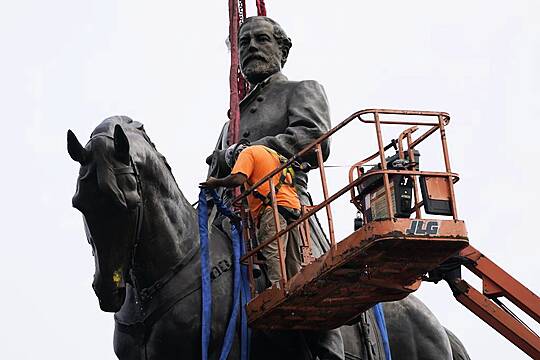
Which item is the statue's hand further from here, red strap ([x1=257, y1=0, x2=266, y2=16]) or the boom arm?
the boom arm

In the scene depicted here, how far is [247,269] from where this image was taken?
13.0m

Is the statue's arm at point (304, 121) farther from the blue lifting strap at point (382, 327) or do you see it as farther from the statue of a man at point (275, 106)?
the blue lifting strap at point (382, 327)

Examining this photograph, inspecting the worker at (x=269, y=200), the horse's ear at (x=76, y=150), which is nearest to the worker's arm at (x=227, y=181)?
the worker at (x=269, y=200)

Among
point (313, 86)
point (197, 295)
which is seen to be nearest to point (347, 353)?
point (197, 295)

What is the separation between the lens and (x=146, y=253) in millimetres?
12688

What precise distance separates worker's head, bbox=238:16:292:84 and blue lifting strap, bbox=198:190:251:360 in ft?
8.09

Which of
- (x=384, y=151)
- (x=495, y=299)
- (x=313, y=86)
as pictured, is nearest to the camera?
(x=384, y=151)

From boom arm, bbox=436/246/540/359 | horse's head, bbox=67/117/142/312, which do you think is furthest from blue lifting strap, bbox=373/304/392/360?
boom arm, bbox=436/246/540/359

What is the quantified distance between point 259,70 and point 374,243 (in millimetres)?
4110

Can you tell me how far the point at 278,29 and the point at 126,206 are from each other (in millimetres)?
4031

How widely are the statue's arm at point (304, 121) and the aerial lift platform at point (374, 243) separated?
65cm

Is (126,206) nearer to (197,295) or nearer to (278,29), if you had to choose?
(197,295)

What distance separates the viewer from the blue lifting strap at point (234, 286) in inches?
492

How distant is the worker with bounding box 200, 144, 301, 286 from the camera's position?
42.8 feet
